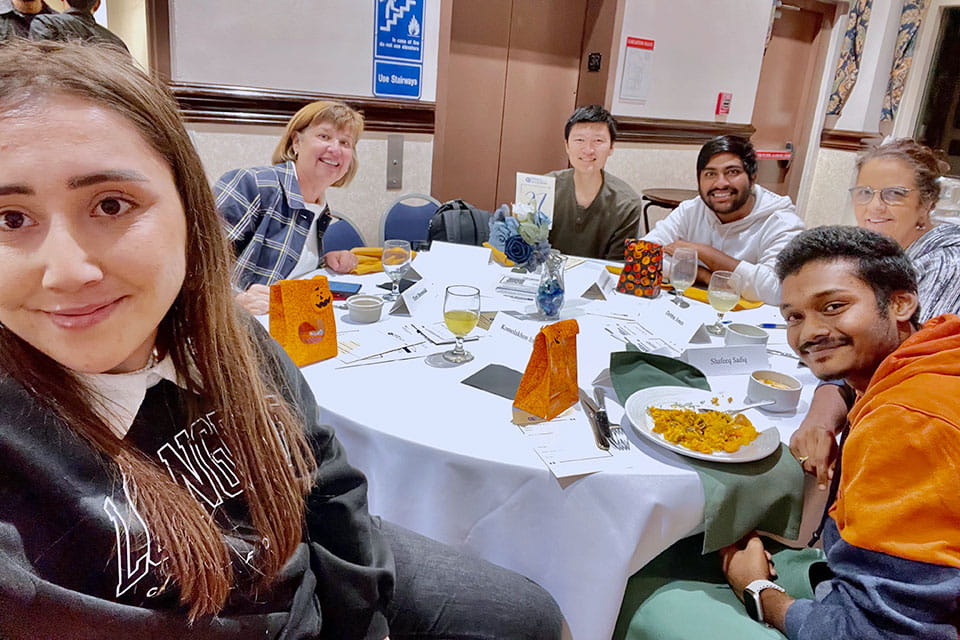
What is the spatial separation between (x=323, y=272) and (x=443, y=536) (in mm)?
1181

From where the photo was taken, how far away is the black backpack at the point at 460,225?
8.99ft

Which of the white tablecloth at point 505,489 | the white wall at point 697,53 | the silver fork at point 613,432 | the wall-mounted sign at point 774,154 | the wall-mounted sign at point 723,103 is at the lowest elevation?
the white tablecloth at point 505,489

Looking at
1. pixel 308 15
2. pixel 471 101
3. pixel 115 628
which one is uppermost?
pixel 308 15

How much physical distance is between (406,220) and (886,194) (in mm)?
2257

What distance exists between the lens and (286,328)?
1368 mm

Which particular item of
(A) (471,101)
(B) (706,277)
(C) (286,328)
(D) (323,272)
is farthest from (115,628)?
(A) (471,101)

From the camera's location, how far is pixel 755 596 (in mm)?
1070

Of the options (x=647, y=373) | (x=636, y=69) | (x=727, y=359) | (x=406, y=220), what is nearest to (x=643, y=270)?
(x=727, y=359)

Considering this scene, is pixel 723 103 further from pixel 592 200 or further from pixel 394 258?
pixel 394 258

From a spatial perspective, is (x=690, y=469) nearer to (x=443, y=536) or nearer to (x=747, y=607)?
(x=747, y=607)

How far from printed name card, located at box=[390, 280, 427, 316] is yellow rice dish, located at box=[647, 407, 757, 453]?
0.78m

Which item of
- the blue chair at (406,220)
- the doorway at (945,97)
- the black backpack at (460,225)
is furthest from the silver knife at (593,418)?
the doorway at (945,97)

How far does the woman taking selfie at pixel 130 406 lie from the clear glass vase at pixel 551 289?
94cm

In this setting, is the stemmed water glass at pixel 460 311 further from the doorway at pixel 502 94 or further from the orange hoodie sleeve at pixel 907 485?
the doorway at pixel 502 94
